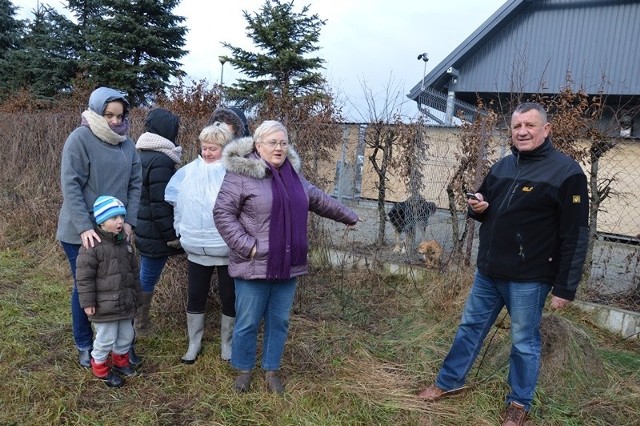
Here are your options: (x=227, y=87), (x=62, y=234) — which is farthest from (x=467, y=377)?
(x=227, y=87)

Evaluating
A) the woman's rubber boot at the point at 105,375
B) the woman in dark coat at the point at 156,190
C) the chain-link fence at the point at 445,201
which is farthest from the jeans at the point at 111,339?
the chain-link fence at the point at 445,201

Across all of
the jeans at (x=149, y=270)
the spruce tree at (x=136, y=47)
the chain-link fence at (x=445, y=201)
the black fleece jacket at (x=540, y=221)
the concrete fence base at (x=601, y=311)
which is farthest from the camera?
the spruce tree at (x=136, y=47)

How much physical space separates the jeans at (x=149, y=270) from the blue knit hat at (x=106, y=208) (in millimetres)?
665

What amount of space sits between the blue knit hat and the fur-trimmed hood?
26.7 inches

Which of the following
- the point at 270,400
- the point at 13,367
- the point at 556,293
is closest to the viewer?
the point at 556,293

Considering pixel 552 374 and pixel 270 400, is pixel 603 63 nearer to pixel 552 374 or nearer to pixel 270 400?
pixel 552 374

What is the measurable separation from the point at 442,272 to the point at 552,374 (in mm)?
1657

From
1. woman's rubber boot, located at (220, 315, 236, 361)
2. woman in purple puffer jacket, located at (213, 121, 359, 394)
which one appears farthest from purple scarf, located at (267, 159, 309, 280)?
woman's rubber boot, located at (220, 315, 236, 361)

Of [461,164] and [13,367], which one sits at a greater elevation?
[461,164]

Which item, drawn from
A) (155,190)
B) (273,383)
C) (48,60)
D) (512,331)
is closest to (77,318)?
(155,190)

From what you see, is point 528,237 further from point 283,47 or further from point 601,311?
point 283,47

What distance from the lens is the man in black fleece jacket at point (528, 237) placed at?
2418 millimetres

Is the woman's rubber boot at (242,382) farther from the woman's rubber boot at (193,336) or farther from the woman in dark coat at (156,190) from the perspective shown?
the woman in dark coat at (156,190)

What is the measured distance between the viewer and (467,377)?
3117mm
